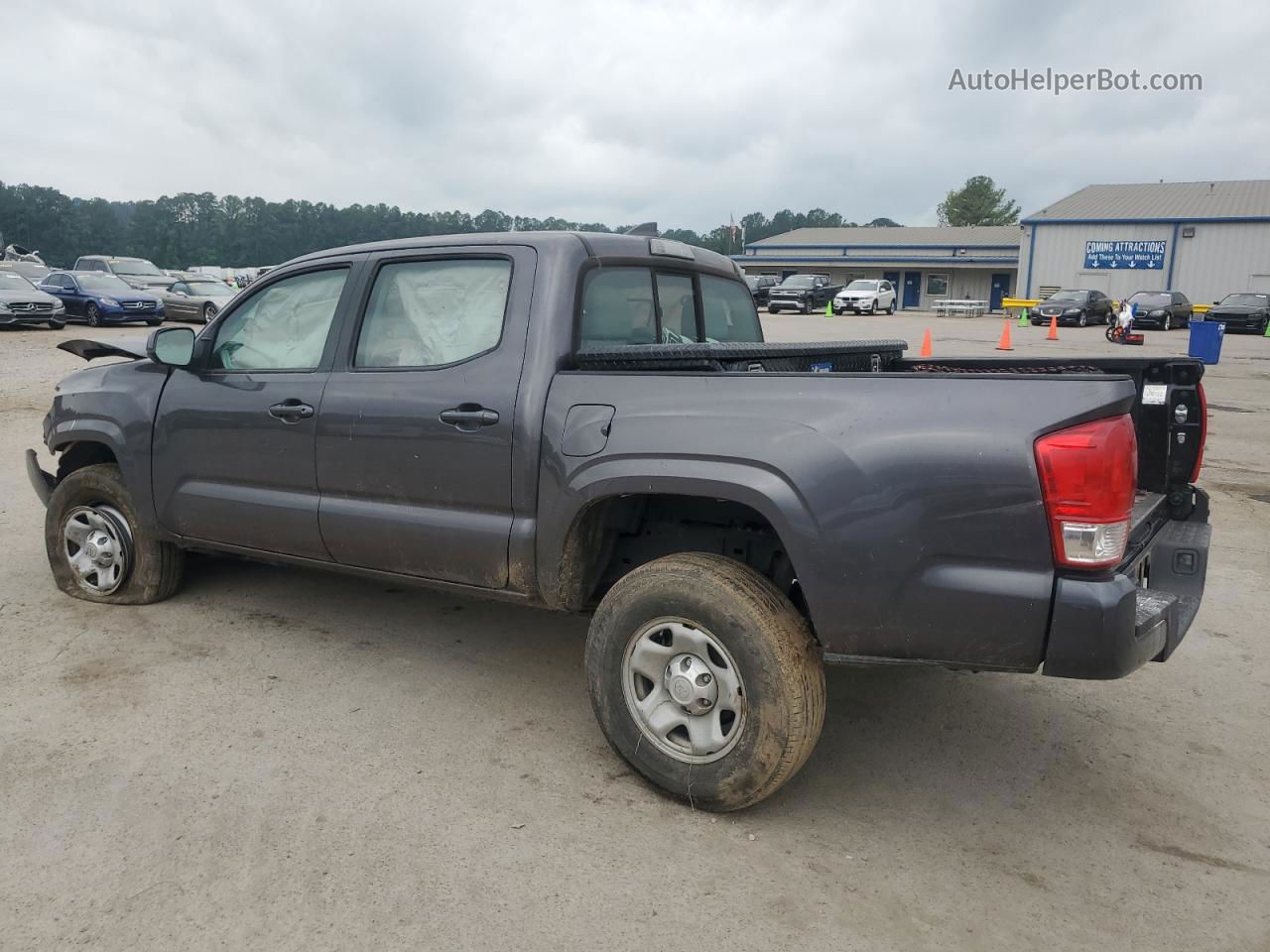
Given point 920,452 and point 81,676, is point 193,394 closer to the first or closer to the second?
point 81,676

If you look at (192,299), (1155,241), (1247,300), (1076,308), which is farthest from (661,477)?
(1155,241)

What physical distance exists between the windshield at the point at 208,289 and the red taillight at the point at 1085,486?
26890 millimetres

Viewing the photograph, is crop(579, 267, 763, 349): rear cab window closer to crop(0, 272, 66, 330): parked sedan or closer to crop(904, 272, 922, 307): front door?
crop(0, 272, 66, 330): parked sedan

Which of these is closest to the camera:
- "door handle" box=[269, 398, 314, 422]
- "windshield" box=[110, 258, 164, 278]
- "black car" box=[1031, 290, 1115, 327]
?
"door handle" box=[269, 398, 314, 422]

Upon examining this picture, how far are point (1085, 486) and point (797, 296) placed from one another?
3943 cm

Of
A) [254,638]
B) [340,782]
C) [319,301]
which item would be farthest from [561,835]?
[319,301]

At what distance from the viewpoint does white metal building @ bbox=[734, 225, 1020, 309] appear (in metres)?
59.1

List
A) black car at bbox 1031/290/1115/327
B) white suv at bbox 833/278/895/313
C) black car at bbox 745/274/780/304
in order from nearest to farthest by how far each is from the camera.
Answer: black car at bbox 1031/290/1115/327 → white suv at bbox 833/278/895/313 → black car at bbox 745/274/780/304

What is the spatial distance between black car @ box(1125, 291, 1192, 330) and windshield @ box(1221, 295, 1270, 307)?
142cm

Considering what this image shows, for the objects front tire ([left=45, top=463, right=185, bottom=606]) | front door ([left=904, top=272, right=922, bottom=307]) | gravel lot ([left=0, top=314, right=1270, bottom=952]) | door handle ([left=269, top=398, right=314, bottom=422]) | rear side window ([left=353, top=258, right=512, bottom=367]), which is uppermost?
front door ([left=904, top=272, right=922, bottom=307])

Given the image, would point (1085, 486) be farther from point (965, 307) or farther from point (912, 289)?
point (912, 289)

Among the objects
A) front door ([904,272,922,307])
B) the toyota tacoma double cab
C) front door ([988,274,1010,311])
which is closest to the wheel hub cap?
the toyota tacoma double cab

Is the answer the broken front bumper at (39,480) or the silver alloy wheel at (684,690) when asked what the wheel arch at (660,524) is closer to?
the silver alloy wheel at (684,690)

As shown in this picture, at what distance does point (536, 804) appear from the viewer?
10.2ft
